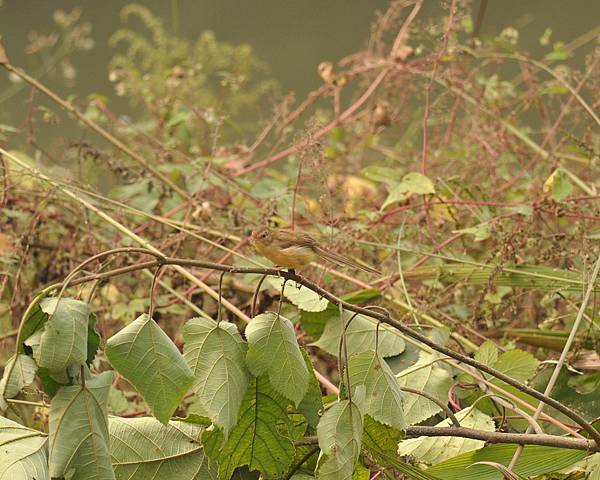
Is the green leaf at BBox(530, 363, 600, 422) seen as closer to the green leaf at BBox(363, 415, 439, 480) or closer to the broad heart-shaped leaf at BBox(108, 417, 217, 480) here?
the green leaf at BBox(363, 415, 439, 480)

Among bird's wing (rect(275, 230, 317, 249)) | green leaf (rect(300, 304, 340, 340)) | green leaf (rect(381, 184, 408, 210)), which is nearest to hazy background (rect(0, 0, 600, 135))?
green leaf (rect(381, 184, 408, 210))

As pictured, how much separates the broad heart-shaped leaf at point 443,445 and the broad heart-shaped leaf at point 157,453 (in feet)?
0.86

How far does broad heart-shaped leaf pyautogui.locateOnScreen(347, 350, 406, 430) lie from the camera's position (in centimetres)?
95

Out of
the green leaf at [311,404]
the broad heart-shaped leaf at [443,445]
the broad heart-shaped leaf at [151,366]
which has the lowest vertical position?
the broad heart-shaped leaf at [443,445]

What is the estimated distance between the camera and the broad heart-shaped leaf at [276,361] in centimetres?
90

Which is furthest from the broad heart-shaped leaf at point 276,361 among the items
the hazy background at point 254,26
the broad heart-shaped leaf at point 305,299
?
the hazy background at point 254,26

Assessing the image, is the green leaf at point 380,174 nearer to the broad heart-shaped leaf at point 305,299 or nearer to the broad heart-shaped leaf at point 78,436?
the broad heart-shaped leaf at point 305,299

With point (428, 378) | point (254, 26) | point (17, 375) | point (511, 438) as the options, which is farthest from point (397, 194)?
point (254, 26)

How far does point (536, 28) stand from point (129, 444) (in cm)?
362

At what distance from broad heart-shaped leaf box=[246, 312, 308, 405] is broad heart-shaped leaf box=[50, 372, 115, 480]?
15cm

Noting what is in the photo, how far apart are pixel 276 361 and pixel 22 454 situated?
0.25 metres

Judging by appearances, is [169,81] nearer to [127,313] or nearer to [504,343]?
[127,313]

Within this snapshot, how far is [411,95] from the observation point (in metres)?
2.36

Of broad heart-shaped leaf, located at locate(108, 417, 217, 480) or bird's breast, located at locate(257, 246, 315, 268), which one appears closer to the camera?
broad heart-shaped leaf, located at locate(108, 417, 217, 480)
